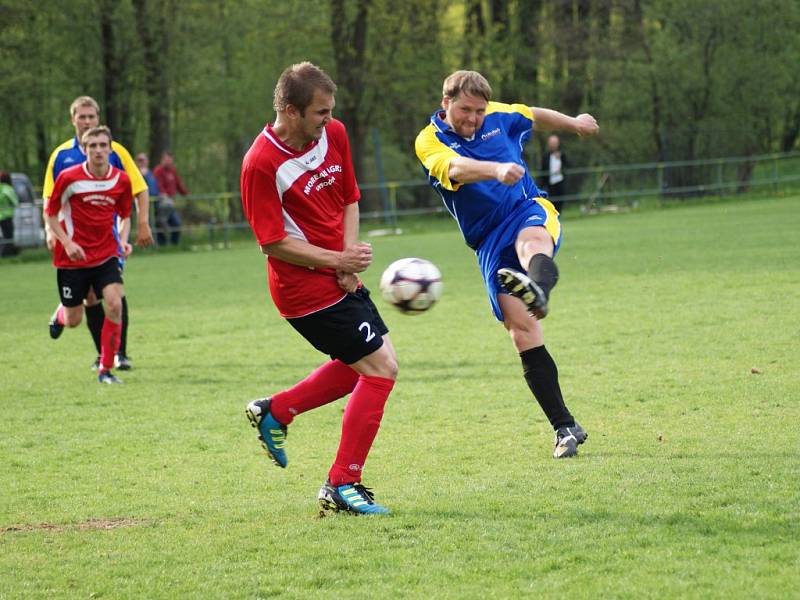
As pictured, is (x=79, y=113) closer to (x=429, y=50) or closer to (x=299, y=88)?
(x=299, y=88)

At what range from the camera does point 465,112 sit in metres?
6.06

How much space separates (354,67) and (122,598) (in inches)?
1266

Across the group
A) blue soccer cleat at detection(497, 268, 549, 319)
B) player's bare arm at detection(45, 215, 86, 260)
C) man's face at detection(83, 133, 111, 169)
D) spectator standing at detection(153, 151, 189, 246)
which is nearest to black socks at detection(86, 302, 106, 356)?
player's bare arm at detection(45, 215, 86, 260)

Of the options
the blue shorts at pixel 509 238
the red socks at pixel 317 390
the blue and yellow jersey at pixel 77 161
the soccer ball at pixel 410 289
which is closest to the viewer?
the red socks at pixel 317 390

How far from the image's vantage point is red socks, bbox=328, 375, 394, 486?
16.9 ft

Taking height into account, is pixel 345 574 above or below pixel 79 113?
below

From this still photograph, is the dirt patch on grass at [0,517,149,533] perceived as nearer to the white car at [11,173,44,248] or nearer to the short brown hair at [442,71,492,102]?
the short brown hair at [442,71,492,102]

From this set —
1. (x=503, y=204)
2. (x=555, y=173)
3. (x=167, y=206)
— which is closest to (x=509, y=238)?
(x=503, y=204)

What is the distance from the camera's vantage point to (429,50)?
3806 centimetres

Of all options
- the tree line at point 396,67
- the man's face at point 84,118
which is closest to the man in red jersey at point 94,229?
the man's face at point 84,118

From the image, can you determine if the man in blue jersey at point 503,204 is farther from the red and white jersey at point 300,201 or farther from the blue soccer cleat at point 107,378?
the blue soccer cleat at point 107,378

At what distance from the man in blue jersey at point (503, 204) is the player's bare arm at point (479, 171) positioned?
0.38ft

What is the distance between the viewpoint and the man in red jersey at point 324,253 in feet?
16.3

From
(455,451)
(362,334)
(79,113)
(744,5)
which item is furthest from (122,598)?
(744,5)
